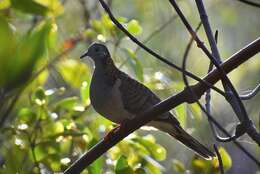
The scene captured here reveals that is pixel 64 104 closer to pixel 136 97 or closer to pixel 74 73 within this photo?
pixel 136 97

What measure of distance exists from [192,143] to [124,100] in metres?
0.34

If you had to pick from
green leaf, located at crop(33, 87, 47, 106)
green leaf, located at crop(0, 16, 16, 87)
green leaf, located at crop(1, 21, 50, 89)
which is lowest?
green leaf, located at crop(33, 87, 47, 106)

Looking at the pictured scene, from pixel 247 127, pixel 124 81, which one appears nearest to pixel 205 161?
pixel 124 81

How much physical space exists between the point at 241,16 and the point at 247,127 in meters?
3.92

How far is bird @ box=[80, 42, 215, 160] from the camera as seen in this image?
7.48ft

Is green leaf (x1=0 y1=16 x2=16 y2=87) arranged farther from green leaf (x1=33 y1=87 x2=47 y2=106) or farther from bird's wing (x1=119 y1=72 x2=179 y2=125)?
bird's wing (x1=119 y1=72 x2=179 y2=125)

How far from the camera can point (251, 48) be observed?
1.25 m

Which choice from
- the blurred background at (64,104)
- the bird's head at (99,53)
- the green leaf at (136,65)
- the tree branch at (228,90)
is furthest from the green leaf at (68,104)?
the tree branch at (228,90)

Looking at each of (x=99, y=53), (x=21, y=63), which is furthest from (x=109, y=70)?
(x=21, y=63)

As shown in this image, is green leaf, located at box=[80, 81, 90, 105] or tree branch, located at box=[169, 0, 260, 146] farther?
green leaf, located at box=[80, 81, 90, 105]

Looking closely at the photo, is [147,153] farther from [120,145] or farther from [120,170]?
[120,170]

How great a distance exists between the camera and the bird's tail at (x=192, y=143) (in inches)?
81.7

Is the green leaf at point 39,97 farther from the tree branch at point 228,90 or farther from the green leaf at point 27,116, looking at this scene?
the tree branch at point 228,90

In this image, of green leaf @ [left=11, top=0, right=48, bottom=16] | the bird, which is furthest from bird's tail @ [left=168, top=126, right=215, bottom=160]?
green leaf @ [left=11, top=0, right=48, bottom=16]
